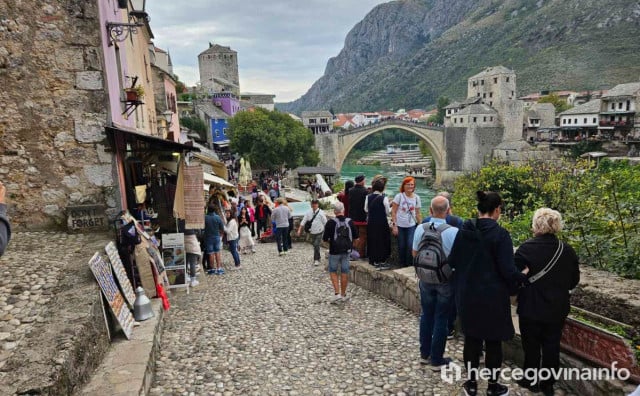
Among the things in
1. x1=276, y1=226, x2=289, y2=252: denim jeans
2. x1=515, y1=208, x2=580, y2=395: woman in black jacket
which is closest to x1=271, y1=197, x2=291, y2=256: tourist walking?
x1=276, y1=226, x2=289, y2=252: denim jeans

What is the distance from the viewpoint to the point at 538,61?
87.6m

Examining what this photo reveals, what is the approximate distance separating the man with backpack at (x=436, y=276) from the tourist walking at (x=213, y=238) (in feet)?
14.5

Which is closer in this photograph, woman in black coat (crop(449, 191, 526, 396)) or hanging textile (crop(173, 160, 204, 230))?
woman in black coat (crop(449, 191, 526, 396))

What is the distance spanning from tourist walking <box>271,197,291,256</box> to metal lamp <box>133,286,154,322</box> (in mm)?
4625

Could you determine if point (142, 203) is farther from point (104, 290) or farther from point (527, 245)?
point (527, 245)

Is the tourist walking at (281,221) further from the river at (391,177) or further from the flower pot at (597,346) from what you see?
the river at (391,177)

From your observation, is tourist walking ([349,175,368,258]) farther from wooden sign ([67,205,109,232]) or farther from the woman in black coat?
wooden sign ([67,205,109,232])

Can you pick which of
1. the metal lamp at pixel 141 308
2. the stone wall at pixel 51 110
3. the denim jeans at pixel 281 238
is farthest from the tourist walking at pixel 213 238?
the metal lamp at pixel 141 308

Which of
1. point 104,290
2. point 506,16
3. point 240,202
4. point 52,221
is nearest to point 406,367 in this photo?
point 104,290

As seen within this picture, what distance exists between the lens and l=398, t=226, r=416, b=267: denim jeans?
531 centimetres

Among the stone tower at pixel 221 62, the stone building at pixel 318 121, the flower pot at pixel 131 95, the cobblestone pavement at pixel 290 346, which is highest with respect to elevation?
the stone tower at pixel 221 62

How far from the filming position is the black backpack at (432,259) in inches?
129

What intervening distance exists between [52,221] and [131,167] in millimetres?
Result: 1587

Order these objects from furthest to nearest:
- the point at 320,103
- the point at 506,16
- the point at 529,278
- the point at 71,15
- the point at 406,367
Answer: the point at 320,103, the point at 506,16, the point at 71,15, the point at 406,367, the point at 529,278
